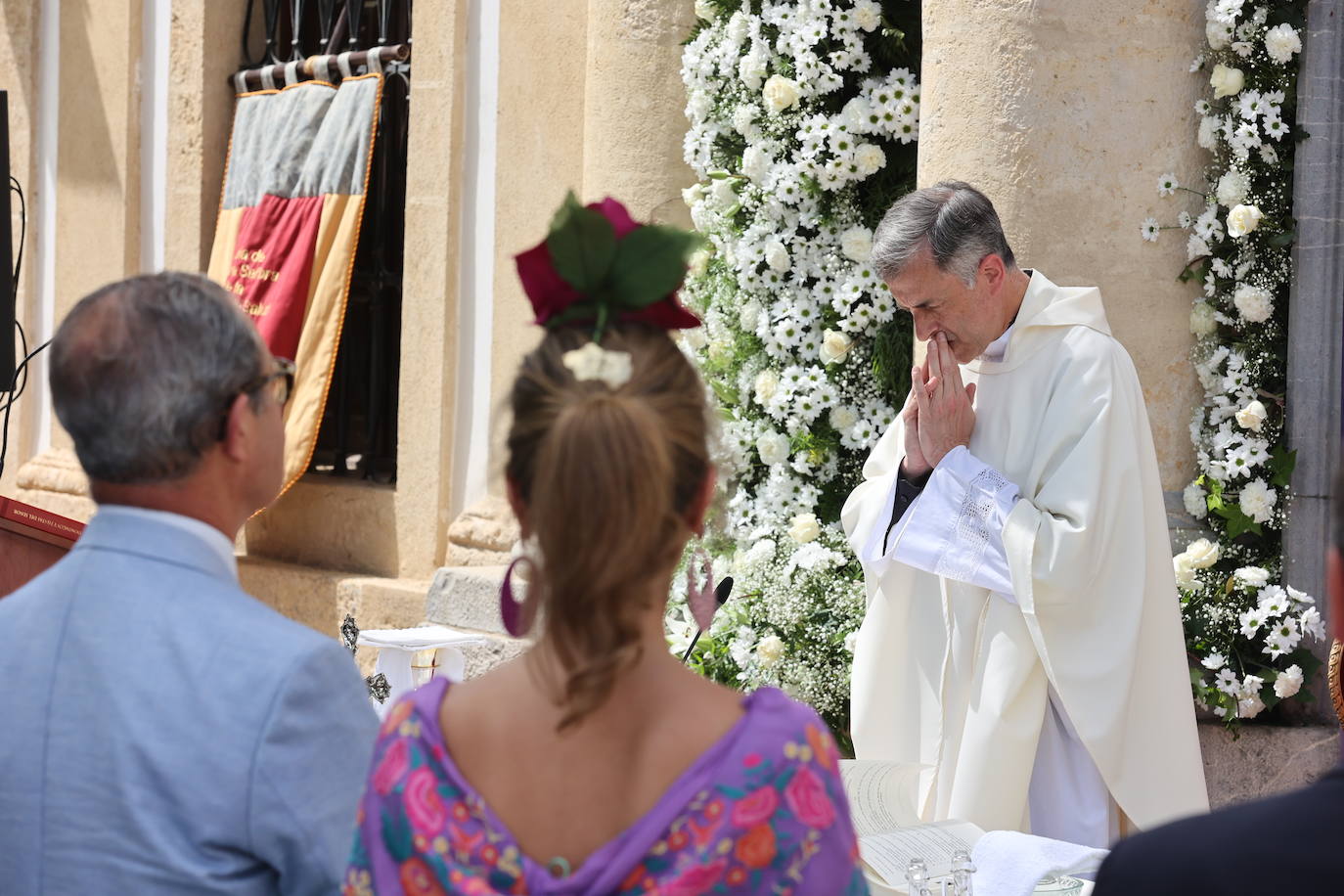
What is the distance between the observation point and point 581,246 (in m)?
1.56

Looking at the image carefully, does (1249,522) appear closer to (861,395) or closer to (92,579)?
(861,395)

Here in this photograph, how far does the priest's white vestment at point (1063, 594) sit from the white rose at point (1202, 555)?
0.72 m

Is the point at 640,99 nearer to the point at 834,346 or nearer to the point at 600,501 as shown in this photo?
the point at 834,346

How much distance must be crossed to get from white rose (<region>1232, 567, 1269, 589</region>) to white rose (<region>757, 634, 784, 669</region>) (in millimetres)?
1251

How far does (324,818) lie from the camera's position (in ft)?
5.30

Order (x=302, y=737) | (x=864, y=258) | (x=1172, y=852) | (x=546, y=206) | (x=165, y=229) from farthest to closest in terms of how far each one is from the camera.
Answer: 1. (x=165, y=229)
2. (x=546, y=206)
3. (x=864, y=258)
4. (x=302, y=737)
5. (x=1172, y=852)

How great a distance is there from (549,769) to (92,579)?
0.59 m

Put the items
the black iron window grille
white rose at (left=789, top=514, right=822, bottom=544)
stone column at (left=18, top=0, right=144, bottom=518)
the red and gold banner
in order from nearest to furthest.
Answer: white rose at (left=789, top=514, right=822, bottom=544)
the red and gold banner
the black iron window grille
stone column at (left=18, top=0, right=144, bottom=518)

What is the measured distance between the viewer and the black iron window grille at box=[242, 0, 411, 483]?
662cm

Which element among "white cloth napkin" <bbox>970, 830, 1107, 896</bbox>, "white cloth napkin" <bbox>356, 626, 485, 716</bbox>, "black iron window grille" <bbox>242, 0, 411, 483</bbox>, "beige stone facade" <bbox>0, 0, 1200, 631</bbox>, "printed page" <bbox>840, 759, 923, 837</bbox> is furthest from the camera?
"black iron window grille" <bbox>242, 0, 411, 483</bbox>

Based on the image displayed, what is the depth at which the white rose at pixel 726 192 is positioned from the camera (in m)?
5.15

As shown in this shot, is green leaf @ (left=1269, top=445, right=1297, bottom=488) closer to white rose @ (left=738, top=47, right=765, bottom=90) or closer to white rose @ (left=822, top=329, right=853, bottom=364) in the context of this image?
white rose @ (left=822, top=329, right=853, bottom=364)

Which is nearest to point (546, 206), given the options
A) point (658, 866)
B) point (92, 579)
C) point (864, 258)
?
point (864, 258)

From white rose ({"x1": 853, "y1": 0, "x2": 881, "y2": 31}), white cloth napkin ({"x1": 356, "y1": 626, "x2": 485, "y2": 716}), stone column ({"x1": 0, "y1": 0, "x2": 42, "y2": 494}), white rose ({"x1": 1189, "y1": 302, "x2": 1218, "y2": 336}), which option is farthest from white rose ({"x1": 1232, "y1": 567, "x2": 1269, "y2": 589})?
stone column ({"x1": 0, "y1": 0, "x2": 42, "y2": 494})
